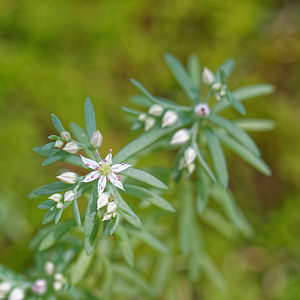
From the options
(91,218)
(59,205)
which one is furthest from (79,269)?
(59,205)

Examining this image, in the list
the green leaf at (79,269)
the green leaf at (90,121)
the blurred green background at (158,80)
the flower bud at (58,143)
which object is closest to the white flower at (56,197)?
the flower bud at (58,143)

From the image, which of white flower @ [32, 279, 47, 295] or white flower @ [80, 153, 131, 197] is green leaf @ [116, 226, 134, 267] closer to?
white flower @ [80, 153, 131, 197]

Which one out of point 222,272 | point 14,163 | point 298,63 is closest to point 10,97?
point 14,163

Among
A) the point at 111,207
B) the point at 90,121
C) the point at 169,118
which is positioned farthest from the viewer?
the point at 169,118

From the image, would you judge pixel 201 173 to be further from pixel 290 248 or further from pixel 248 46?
pixel 248 46

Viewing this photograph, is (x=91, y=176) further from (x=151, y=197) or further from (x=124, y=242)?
(x=124, y=242)

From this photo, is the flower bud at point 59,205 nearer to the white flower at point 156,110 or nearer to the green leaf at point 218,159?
the white flower at point 156,110
